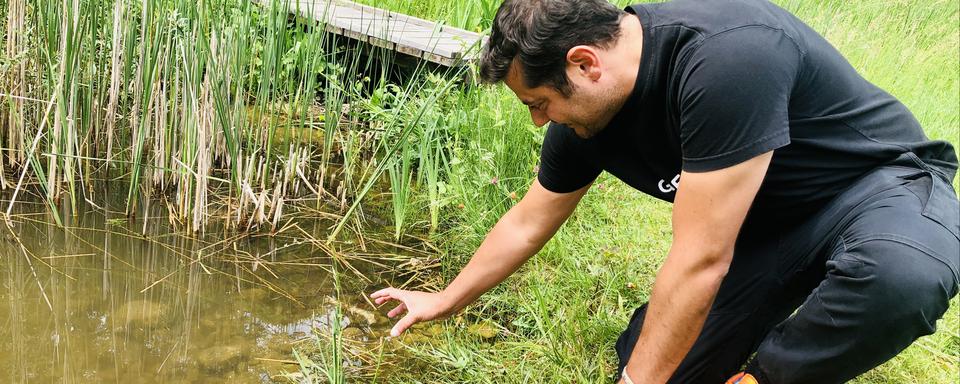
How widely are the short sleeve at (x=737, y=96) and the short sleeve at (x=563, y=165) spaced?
455mm

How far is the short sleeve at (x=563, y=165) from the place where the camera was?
209 centimetres

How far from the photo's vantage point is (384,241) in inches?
131

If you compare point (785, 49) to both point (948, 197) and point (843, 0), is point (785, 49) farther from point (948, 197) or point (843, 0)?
point (843, 0)

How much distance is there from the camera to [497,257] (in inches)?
87.7

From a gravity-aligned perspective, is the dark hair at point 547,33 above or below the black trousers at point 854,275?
above

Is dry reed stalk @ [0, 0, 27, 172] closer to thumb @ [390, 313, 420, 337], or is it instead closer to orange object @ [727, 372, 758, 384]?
thumb @ [390, 313, 420, 337]

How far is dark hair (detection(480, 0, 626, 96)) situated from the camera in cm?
173

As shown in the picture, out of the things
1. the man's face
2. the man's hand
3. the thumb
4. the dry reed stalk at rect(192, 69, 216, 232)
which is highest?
the man's face

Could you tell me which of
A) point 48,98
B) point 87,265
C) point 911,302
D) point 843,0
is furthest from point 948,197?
Result: point 843,0

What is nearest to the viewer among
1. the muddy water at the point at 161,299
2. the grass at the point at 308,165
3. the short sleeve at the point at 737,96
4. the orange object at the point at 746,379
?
the short sleeve at the point at 737,96

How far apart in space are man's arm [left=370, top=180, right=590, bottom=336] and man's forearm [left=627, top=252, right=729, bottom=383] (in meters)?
0.45

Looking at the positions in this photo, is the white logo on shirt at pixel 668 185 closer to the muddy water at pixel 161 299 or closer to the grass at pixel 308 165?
the grass at pixel 308 165

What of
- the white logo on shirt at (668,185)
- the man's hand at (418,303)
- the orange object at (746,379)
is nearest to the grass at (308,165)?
the man's hand at (418,303)

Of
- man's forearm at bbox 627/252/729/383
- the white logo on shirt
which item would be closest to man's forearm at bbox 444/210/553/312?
the white logo on shirt
